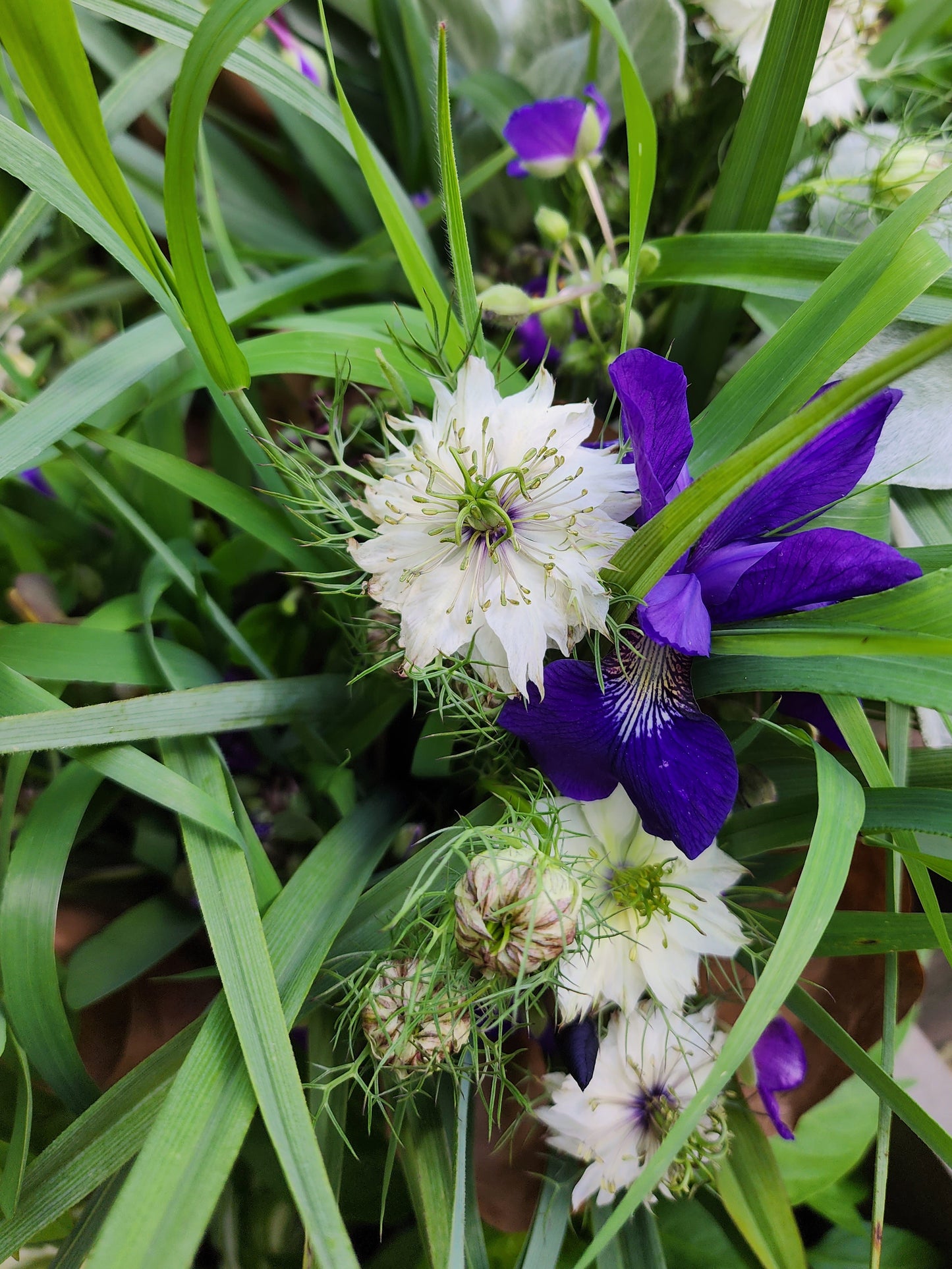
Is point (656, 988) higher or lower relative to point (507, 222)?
lower

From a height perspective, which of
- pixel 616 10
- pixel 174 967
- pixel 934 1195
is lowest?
pixel 934 1195

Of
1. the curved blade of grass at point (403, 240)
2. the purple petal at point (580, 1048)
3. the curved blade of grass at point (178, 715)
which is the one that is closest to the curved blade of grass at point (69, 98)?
the curved blade of grass at point (403, 240)

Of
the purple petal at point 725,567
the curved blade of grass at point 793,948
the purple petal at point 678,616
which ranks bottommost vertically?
the curved blade of grass at point 793,948

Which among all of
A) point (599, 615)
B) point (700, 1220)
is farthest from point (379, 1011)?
point (700, 1220)

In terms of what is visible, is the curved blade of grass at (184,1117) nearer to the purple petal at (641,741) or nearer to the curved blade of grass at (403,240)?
the purple petal at (641,741)

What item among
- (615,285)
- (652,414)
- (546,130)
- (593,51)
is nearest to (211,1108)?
(652,414)

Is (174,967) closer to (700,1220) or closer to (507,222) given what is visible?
(700,1220)

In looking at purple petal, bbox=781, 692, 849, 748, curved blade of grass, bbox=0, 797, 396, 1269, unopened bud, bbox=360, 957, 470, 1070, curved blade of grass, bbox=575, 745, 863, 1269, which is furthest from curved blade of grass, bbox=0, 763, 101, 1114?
purple petal, bbox=781, 692, 849, 748
